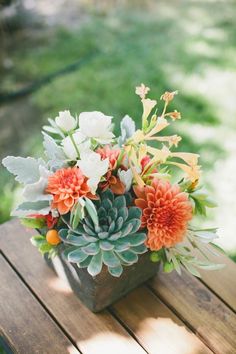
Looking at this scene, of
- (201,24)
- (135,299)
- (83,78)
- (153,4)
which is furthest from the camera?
(153,4)

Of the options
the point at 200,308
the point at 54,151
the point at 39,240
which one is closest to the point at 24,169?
the point at 54,151

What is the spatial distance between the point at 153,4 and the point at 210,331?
2.84 m

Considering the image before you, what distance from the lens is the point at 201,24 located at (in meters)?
3.48

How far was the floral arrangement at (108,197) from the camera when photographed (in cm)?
120

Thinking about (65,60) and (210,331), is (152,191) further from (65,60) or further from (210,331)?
(65,60)

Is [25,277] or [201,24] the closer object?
[25,277]

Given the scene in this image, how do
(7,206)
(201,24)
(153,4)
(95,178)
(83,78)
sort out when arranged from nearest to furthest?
(95,178) → (7,206) → (83,78) → (201,24) → (153,4)

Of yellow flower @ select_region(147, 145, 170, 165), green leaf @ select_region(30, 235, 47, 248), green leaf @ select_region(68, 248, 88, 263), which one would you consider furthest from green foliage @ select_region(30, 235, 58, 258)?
yellow flower @ select_region(147, 145, 170, 165)

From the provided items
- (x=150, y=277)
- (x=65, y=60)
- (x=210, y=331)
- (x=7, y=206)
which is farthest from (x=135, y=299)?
(x=65, y=60)

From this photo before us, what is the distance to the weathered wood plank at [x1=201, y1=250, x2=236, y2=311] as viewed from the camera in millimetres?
1458

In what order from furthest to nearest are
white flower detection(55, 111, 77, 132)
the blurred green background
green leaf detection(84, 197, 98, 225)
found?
the blurred green background
white flower detection(55, 111, 77, 132)
green leaf detection(84, 197, 98, 225)

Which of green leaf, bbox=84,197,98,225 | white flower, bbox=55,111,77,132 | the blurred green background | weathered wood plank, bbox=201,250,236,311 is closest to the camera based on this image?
green leaf, bbox=84,197,98,225

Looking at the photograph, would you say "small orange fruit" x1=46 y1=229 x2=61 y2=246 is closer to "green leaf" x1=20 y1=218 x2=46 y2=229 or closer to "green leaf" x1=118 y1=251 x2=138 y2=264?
"green leaf" x1=20 y1=218 x2=46 y2=229

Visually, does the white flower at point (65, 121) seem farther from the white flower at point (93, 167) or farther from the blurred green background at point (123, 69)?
the blurred green background at point (123, 69)
